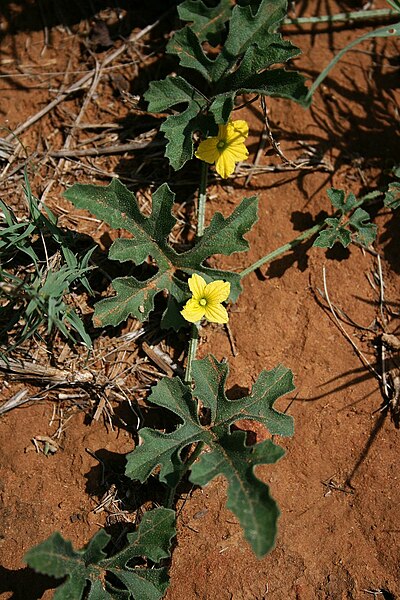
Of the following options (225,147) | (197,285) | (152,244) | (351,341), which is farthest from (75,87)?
(351,341)

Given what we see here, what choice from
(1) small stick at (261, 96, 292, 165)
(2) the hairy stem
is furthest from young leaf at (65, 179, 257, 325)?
(2) the hairy stem

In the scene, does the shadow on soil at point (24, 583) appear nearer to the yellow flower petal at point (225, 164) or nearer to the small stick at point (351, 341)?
the small stick at point (351, 341)

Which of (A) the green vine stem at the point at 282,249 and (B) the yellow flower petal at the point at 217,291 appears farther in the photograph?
(A) the green vine stem at the point at 282,249

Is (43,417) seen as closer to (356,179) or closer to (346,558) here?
(346,558)

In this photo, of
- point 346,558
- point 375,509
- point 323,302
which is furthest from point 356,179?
point 346,558

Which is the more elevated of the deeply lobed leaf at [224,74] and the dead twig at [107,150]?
the deeply lobed leaf at [224,74]

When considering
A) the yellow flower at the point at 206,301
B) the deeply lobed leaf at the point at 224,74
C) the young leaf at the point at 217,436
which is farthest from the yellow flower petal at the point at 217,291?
the deeply lobed leaf at the point at 224,74
